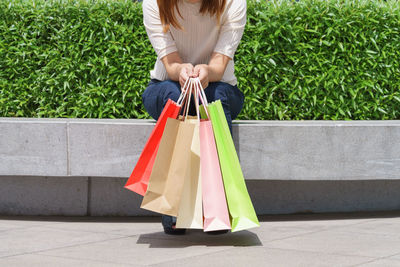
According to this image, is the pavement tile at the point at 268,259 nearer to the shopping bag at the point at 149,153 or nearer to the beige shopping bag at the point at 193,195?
the beige shopping bag at the point at 193,195

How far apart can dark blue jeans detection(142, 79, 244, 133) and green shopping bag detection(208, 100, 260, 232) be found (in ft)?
0.87

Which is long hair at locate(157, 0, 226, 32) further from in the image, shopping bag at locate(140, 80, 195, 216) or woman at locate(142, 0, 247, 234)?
shopping bag at locate(140, 80, 195, 216)

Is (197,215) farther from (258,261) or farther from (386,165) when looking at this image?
(386,165)

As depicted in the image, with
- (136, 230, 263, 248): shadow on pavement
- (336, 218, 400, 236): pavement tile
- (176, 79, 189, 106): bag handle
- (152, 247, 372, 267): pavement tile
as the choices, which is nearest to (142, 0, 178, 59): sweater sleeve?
(176, 79, 189, 106): bag handle

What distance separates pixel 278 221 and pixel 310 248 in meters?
0.93

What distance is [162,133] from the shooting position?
3494mm

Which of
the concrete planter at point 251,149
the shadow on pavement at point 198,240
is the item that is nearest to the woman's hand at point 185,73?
the concrete planter at point 251,149

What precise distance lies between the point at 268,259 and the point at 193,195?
21.4 inches

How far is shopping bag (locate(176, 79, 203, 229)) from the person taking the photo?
3.43 m

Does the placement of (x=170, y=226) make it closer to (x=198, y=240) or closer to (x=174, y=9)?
(x=198, y=240)

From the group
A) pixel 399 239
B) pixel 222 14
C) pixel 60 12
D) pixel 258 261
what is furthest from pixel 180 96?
pixel 60 12

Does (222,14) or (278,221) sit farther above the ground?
Answer: (222,14)

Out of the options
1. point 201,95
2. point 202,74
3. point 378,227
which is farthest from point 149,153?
point 378,227

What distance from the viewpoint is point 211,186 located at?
11.3 feet
